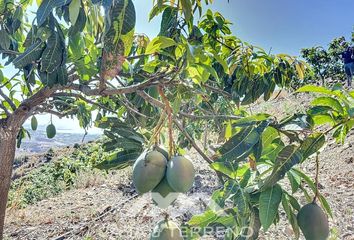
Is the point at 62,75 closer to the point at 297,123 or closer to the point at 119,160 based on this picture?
the point at 119,160

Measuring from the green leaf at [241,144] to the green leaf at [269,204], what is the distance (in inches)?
3.7

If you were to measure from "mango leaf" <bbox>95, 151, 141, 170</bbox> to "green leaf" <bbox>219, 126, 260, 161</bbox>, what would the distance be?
28 centimetres

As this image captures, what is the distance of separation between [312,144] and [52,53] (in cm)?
63

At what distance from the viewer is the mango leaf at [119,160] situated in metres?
0.88

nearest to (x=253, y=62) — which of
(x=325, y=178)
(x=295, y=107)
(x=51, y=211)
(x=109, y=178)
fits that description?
(x=51, y=211)

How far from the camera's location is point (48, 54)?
0.84m

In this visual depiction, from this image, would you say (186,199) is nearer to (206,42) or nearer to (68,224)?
(68,224)

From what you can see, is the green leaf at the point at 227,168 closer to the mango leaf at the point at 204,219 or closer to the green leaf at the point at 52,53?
the mango leaf at the point at 204,219

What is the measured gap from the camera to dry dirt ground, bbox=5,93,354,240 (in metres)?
3.00

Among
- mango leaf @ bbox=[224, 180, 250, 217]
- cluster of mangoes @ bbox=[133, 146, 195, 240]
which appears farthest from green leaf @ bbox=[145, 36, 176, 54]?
mango leaf @ bbox=[224, 180, 250, 217]

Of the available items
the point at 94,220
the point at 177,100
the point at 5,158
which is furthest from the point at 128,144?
the point at 94,220

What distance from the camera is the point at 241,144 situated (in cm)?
70

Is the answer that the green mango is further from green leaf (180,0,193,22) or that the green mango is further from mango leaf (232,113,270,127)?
green leaf (180,0,193,22)

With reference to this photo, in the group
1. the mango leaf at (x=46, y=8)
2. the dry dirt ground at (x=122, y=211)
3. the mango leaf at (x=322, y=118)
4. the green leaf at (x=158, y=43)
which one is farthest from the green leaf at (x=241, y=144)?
the dry dirt ground at (x=122, y=211)
